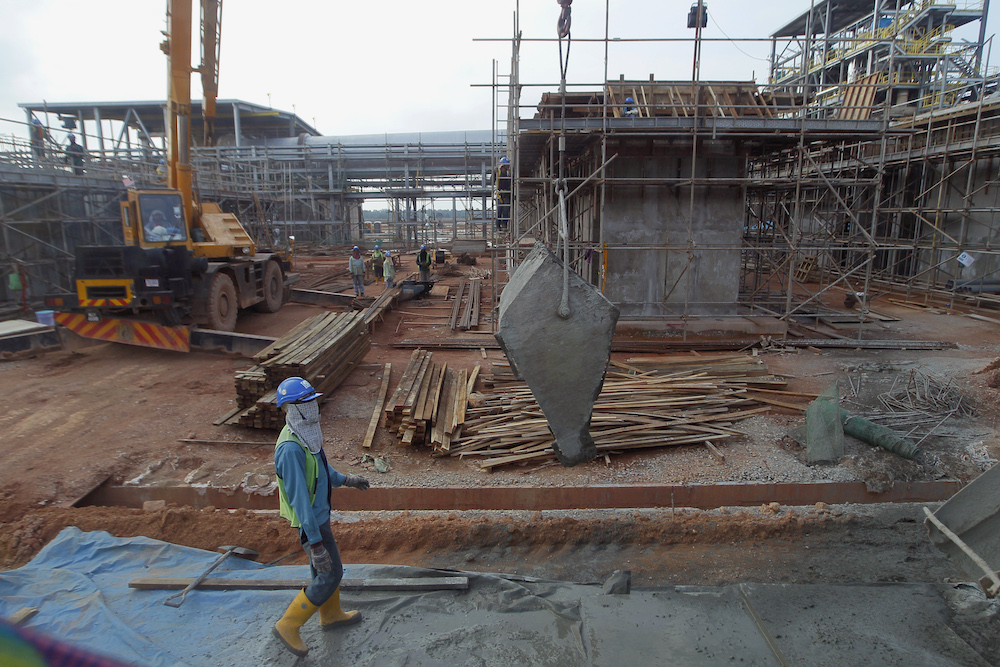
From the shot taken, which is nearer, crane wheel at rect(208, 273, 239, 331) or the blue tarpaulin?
the blue tarpaulin

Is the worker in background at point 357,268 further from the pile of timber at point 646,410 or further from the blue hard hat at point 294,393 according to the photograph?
the blue hard hat at point 294,393

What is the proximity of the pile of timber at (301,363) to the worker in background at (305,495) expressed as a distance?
411 cm

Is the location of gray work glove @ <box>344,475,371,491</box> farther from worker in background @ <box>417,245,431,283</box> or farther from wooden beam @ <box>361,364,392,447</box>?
worker in background @ <box>417,245,431,283</box>

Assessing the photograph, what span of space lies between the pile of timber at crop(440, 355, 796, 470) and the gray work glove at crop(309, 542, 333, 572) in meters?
3.22

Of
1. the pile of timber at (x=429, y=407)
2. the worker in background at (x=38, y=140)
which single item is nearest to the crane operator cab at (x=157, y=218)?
the pile of timber at (x=429, y=407)

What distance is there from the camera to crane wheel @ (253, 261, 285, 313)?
15859mm

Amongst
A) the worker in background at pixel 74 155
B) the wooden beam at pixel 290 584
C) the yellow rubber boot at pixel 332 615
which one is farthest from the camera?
the worker in background at pixel 74 155

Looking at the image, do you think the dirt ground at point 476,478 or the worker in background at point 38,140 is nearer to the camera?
the dirt ground at point 476,478

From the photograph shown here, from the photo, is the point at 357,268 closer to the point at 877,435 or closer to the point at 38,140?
the point at 38,140

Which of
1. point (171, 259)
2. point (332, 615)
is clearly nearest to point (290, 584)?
point (332, 615)

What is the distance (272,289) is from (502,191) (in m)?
8.41

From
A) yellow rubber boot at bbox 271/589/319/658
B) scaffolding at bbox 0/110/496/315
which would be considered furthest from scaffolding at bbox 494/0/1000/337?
scaffolding at bbox 0/110/496/315

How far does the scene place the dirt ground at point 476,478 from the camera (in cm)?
549

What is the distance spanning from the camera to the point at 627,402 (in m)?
8.18
